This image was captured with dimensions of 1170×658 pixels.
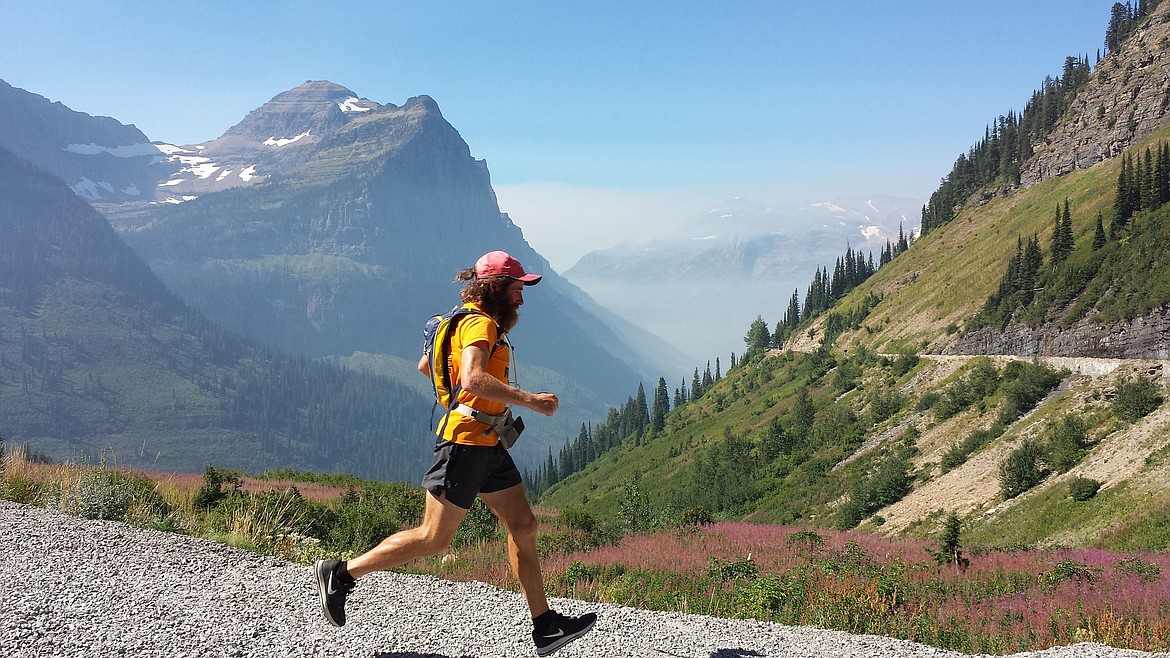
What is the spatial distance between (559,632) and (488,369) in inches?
92.9

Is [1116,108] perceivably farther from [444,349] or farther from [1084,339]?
[444,349]

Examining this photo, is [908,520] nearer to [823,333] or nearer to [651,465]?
[651,465]

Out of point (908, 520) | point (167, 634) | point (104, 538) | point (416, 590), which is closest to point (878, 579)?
point (416, 590)

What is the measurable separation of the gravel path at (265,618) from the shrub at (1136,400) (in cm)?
3425

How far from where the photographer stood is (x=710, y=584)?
10.3m

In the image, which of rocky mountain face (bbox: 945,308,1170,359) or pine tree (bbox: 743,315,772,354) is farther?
pine tree (bbox: 743,315,772,354)

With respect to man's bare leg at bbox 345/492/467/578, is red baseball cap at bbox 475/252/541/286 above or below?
above

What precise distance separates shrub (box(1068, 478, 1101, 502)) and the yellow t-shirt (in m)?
30.9

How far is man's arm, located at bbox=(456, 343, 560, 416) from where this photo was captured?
503 cm

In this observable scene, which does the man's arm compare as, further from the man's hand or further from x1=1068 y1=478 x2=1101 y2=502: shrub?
x1=1068 y1=478 x2=1101 y2=502: shrub

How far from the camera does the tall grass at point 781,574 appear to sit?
7.74 metres

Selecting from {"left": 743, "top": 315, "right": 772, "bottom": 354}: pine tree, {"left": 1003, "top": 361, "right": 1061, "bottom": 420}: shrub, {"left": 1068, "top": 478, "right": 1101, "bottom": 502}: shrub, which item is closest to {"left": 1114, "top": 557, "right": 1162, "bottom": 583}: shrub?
{"left": 1068, "top": 478, "right": 1101, "bottom": 502}: shrub

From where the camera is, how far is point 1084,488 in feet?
91.4

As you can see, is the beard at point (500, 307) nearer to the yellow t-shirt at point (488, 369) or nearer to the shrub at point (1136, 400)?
the yellow t-shirt at point (488, 369)
